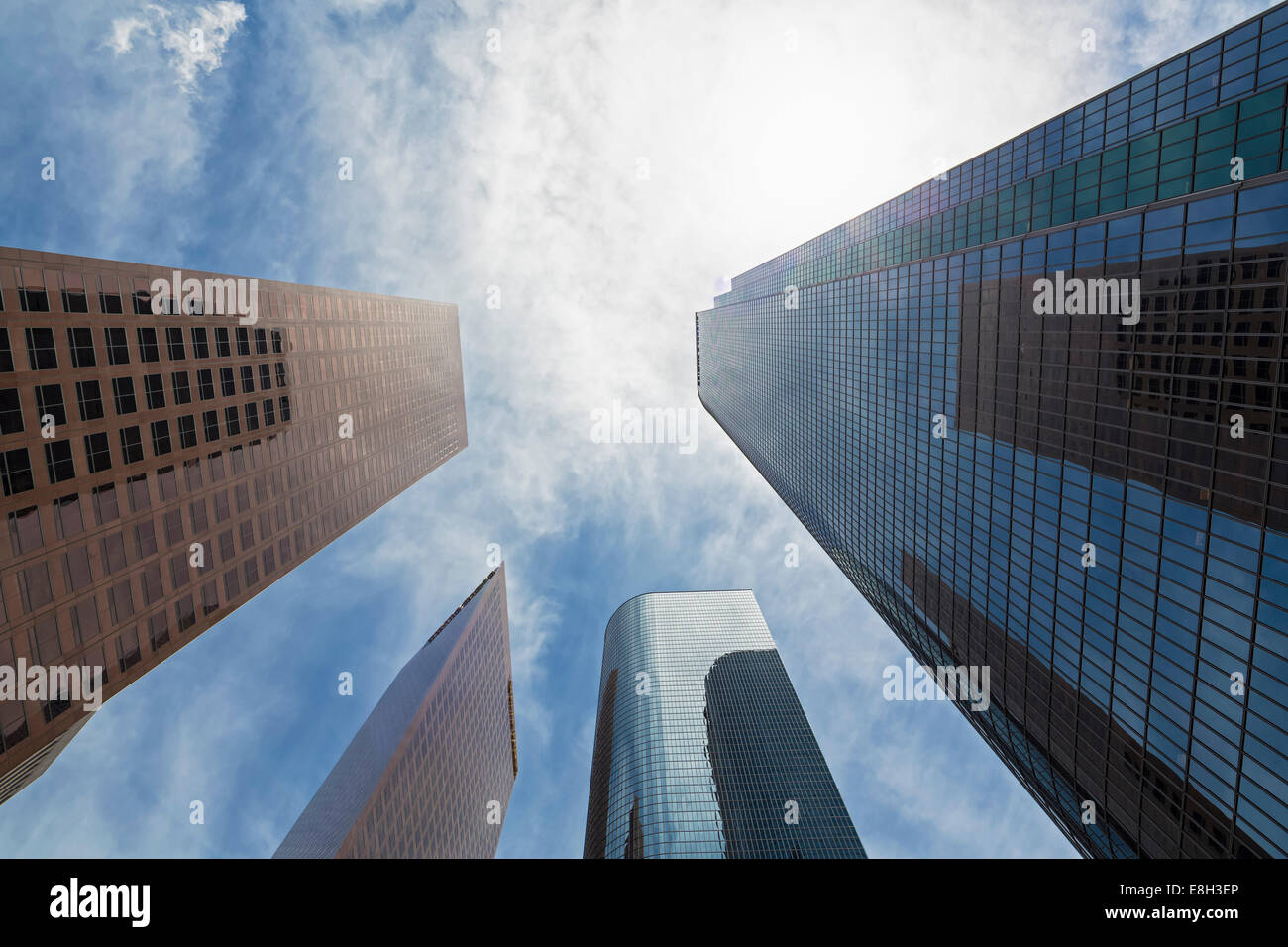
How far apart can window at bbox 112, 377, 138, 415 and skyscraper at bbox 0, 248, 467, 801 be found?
10cm

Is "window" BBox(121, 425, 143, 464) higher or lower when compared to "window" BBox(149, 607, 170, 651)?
higher

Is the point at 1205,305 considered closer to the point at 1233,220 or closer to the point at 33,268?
the point at 1233,220

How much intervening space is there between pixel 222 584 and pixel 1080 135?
10485 centimetres

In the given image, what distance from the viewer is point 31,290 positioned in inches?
1208

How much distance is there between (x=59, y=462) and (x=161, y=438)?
8.11 meters

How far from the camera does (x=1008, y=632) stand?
1754 inches

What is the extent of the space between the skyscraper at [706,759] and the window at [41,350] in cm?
11389

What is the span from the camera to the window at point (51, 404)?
3134 centimetres

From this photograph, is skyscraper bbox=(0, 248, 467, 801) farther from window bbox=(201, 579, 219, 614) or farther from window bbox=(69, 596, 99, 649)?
window bbox=(201, 579, 219, 614)

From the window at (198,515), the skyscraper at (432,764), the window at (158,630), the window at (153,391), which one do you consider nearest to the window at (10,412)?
the window at (153,391)

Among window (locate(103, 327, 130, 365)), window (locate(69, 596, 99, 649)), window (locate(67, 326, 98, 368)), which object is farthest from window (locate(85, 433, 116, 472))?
window (locate(69, 596, 99, 649))

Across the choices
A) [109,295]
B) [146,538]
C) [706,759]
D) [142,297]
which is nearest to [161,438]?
[146,538]

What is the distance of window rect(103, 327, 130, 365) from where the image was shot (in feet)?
117
